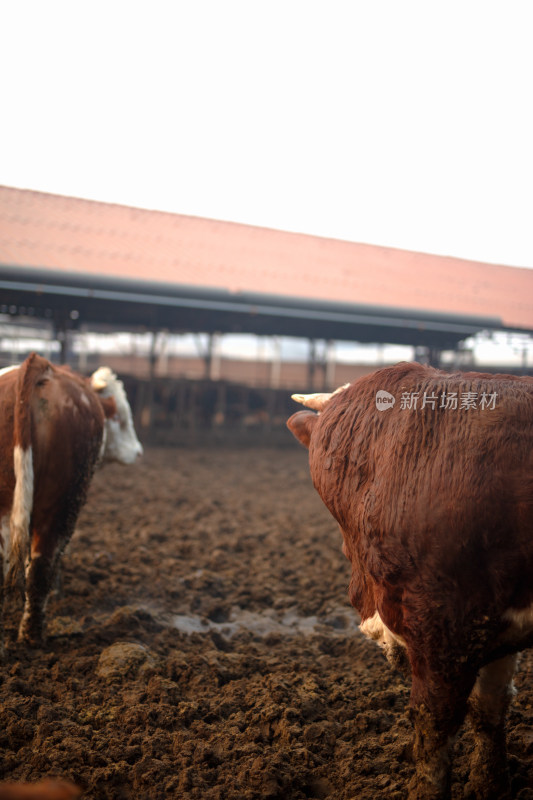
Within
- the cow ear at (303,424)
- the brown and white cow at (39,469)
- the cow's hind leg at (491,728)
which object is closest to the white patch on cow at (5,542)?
the brown and white cow at (39,469)

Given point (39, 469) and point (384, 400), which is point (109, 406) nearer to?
point (39, 469)

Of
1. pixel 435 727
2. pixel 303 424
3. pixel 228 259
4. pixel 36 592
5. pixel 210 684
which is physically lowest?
pixel 210 684

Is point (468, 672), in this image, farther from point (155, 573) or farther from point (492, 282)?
point (492, 282)

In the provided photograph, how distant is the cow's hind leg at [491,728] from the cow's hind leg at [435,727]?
0.26m

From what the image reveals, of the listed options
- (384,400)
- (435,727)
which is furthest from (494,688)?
(384,400)

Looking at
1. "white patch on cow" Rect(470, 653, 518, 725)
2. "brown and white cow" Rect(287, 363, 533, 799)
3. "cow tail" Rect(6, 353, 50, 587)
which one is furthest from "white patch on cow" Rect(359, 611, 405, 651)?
"cow tail" Rect(6, 353, 50, 587)

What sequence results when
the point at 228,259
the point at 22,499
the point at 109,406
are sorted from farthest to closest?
the point at 228,259
the point at 109,406
the point at 22,499

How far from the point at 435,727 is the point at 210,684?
4.98 feet

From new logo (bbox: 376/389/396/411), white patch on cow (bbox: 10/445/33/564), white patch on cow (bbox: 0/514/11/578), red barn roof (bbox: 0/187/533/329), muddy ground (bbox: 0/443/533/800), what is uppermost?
red barn roof (bbox: 0/187/533/329)

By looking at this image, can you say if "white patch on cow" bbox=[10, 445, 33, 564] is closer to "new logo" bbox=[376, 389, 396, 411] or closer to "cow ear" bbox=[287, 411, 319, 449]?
"cow ear" bbox=[287, 411, 319, 449]

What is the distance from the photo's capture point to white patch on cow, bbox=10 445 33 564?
118 inches

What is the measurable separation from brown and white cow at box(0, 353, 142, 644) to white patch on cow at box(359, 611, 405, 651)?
1749 mm

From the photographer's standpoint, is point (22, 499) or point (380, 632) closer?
point (380, 632)

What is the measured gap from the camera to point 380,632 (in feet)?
6.89
